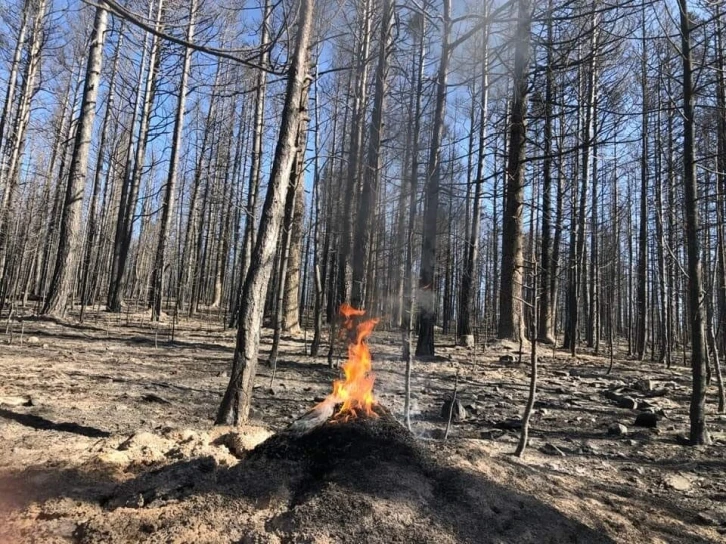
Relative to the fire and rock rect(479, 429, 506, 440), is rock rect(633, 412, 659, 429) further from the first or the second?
the fire

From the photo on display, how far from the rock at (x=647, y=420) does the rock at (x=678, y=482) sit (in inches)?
75.2

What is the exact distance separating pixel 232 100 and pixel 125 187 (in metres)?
8.75

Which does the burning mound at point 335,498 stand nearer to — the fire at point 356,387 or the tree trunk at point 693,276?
the fire at point 356,387

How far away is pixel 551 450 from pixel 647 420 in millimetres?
2172

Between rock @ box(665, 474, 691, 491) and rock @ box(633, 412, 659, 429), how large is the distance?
1.91 meters

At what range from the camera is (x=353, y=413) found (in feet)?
13.0

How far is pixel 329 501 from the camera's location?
295 centimetres

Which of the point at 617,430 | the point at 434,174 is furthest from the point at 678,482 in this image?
the point at 434,174

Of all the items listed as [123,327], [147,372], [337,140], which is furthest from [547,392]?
[337,140]

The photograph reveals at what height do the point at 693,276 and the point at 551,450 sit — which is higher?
the point at 693,276

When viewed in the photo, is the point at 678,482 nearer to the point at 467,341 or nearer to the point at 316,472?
the point at 316,472

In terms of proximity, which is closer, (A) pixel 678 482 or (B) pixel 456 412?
(A) pixel 678 482

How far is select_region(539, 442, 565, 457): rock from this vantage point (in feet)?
18.4

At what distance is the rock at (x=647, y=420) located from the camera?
22.4 feet
